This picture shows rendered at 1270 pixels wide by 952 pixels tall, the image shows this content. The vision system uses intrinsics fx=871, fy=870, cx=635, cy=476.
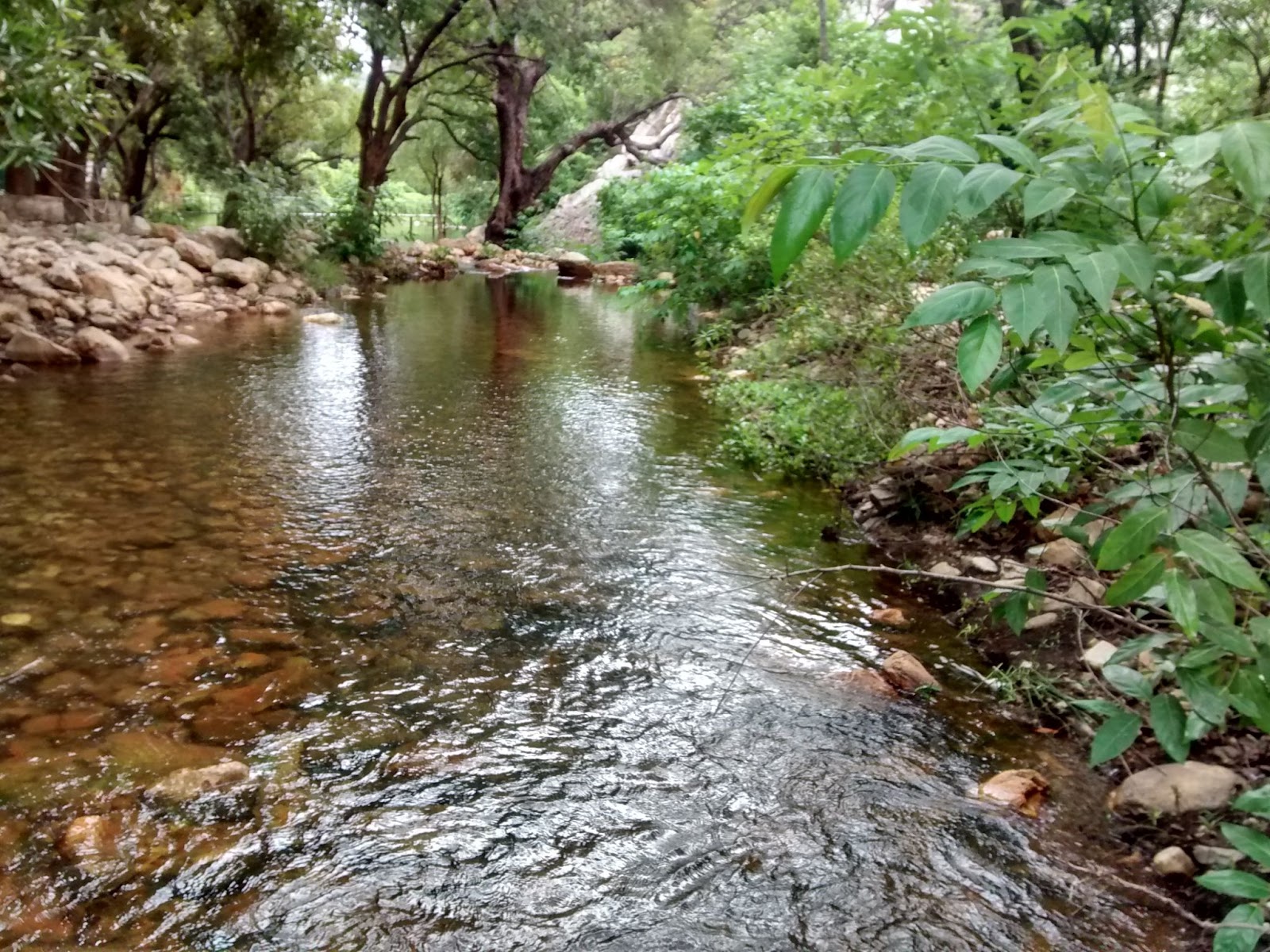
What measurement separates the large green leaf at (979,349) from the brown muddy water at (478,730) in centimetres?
174

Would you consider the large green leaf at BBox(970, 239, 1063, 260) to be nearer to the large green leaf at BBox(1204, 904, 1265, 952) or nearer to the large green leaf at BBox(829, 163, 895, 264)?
the large green leaf at BBox(829, 163, 895, 264)

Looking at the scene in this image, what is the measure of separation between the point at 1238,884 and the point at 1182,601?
21.9 inches

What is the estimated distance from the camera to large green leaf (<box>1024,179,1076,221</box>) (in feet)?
4.20

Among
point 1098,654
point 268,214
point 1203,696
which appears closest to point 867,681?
point 1098,654

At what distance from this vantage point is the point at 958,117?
3479 mm

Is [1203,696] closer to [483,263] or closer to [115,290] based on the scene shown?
[115,290]

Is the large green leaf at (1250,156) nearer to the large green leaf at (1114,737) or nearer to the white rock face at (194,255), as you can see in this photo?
the large green leaf at (1114,737)

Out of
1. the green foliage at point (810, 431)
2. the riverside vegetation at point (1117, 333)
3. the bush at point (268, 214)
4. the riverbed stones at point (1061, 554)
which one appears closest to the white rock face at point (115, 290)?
the bush at point (268, 214)

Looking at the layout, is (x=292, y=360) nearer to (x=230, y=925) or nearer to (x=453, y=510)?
(x=453, y=510)

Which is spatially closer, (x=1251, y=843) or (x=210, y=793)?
(x=1251, y=843)

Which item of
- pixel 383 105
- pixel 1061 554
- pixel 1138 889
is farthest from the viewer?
pixel 383 105

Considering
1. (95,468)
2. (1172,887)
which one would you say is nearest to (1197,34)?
(1172,887)

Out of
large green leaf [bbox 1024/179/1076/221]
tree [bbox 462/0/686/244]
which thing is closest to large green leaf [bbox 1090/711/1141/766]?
large green leaf [bbox 1024/179/1076/221]

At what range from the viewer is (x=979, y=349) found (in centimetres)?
135
